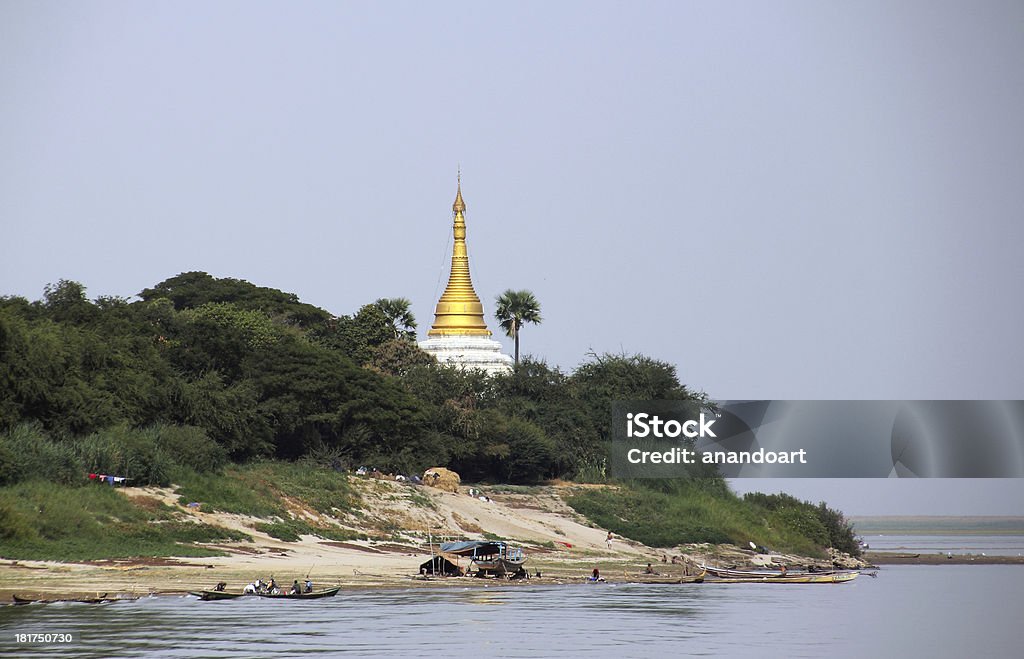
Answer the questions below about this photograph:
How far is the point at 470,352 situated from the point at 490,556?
5221cm

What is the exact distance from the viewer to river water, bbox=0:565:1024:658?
3378cm

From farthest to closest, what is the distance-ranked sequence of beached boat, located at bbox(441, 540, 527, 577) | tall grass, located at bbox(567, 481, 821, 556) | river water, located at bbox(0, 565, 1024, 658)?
1. tall grass, located at bbox(567, 481, 821, 556)
2. beached boat, located at bbox(441, 540, 527, 577)
3. river water, located at bbox(0, 565, 1024, 658)

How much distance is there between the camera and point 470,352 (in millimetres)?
101688

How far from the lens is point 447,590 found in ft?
149

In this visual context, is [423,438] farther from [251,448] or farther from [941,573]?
[941,573]

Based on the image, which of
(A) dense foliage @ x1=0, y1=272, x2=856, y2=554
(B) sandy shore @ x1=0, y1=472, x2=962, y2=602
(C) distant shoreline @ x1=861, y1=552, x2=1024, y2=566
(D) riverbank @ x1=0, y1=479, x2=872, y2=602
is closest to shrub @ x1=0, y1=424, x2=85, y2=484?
(A) dense foliage @ x1=0, y1=272, x2=856, y2=554

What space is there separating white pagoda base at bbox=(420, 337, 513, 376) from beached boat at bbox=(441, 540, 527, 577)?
48.9 metres

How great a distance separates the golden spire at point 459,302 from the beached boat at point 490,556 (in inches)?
2143

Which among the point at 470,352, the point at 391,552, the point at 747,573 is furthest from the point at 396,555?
the point at 470,352

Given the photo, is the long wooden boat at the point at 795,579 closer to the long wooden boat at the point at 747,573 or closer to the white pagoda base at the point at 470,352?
the long wooden boat at the point at 747,573

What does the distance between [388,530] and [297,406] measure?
1113cm

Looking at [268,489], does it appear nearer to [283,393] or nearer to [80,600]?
[283,393]

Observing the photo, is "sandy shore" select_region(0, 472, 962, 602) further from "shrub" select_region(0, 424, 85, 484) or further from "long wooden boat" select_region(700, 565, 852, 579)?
"shrub" select_region(0, 424, 85, 484)

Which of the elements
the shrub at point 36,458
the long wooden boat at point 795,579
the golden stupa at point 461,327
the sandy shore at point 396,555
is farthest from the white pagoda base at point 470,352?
the shrub at point 36,458
